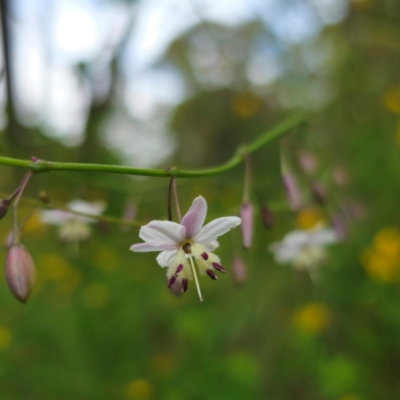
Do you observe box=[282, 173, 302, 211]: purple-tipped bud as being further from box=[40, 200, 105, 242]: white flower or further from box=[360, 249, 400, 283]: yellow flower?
box=[360, 249, 400, 283]: yellow flower

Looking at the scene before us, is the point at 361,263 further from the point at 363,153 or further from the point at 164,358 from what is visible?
the point at 164,358

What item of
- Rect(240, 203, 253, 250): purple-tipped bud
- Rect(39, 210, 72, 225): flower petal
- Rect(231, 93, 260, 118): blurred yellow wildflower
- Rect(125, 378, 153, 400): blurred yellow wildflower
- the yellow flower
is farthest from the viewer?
Rect(231, 93, 260, 118): blurred yellow wildflower

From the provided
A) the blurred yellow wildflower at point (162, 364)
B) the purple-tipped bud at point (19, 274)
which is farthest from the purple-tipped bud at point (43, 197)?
the blurred yellow wildflower at point (162, 364)

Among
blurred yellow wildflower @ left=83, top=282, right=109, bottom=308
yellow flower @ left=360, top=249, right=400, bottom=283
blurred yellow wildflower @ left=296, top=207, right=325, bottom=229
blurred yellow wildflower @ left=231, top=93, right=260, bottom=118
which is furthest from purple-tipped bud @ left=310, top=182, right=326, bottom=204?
blurred yellow wildflower @ left=231, top=93, right=260, bottom=118

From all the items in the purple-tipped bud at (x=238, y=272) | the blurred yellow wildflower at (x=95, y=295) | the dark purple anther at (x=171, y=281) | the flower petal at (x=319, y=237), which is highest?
the blurred yellow wildflower at (x=95, y=295)

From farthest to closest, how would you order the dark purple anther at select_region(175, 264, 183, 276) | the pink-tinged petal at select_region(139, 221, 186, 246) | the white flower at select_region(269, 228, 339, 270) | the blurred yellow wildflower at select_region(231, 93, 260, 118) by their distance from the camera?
the blurred yellow wildflower at select_region(231, 93, 260, 118), the white flower at select_region(269, 228, 339, 270), the dark purple anther at select_region(175, 264, 183, 276), the pink-tinged petal at select_region(139, 221, 186, 246)

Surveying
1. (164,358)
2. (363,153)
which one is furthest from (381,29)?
(164,358)

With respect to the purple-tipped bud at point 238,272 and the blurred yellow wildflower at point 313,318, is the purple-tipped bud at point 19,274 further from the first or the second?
the blurred yellow wildflower at point 313,318
